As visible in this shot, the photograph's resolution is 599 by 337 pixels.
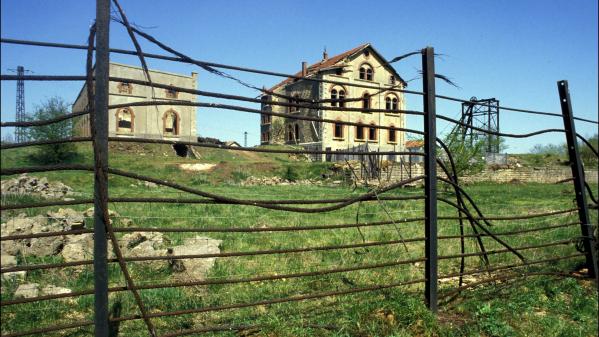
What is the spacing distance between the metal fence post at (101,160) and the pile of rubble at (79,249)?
6.27ft

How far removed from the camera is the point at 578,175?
17.2ft

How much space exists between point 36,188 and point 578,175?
16382 mm

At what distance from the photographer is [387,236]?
7.84m

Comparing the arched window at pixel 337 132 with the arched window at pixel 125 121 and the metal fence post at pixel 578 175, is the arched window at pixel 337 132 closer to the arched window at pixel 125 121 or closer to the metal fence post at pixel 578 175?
the arched window at pixel 125 121

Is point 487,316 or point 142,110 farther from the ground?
point 142,110

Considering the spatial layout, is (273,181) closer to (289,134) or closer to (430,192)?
(289,134)

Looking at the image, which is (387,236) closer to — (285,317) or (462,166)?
(285,317)

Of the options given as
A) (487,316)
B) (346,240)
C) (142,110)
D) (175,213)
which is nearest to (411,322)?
(487,316)

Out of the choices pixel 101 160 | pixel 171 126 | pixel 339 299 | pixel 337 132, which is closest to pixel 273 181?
pixel 337 132

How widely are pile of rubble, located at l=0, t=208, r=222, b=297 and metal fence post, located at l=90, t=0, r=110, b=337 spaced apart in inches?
75.2

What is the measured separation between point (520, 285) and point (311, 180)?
23.9m

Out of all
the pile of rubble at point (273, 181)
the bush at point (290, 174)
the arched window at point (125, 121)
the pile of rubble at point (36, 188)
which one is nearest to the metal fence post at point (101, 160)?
the pile of rubble at point (36, 188)

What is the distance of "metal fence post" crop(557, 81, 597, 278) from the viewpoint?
5.23 m

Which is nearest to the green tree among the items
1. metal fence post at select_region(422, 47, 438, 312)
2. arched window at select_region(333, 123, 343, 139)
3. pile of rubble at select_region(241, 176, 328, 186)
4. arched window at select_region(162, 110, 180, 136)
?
metal fence post at select_region(422, 47, 438, 312)
